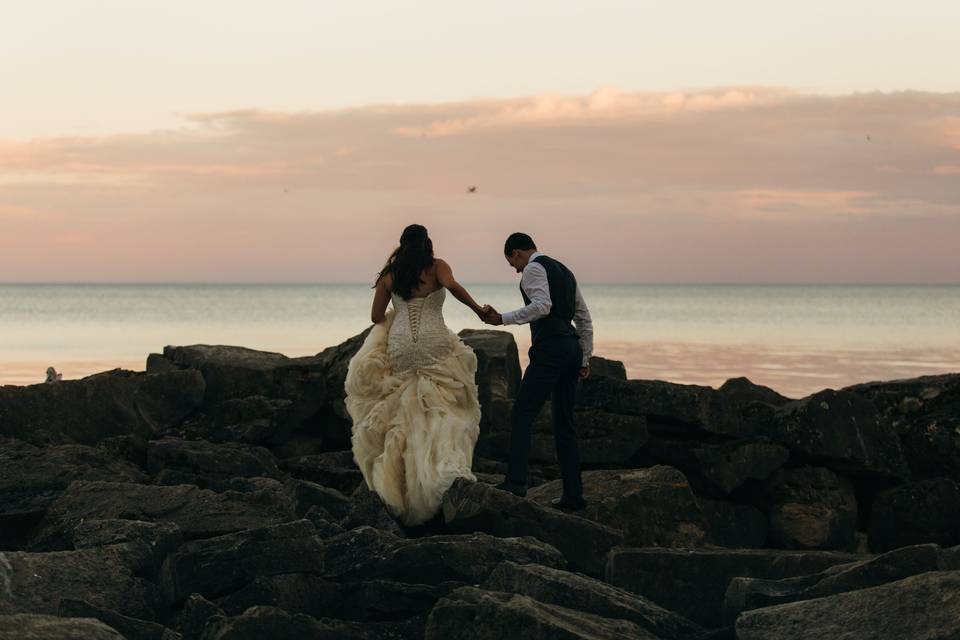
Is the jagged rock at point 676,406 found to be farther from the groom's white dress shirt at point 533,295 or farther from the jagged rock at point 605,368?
the groom's white dress shirt at point 533,295

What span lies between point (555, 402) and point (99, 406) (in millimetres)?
6106

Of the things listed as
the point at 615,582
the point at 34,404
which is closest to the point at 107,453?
the point at 34,404

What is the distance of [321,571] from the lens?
28.2ft

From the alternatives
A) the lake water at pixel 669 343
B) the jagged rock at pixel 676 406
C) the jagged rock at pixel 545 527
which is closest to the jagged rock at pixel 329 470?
the jagged rock at pixel 676 406

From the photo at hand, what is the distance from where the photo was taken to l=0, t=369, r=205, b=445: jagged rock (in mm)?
14484

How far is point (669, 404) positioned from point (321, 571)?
5487mm

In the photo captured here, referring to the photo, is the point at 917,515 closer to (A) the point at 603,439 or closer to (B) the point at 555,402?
(A) the point at 603,439

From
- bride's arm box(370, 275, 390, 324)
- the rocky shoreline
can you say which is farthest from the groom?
bride's arm box(370, 275, 390, 324)

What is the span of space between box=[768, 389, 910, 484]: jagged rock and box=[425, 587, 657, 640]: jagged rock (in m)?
6.17

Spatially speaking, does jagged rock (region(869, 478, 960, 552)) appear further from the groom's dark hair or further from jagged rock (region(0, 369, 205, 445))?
jagged rock (region(0, 369, 205, 445))

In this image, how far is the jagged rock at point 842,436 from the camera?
1312 cm

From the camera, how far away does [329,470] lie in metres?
13.2

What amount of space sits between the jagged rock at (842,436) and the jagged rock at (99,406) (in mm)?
6783

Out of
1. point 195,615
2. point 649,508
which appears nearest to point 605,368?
point 649,508
